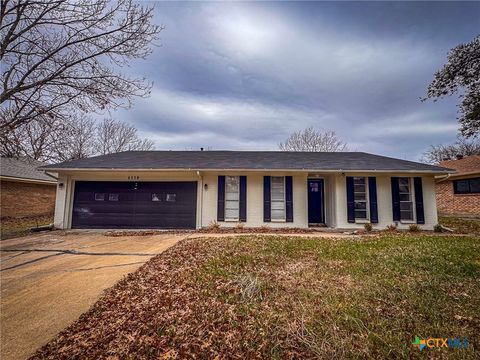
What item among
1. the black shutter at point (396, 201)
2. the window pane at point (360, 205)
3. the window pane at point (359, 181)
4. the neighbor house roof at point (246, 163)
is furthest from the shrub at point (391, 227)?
the neighbor house roof at point (246, 163)

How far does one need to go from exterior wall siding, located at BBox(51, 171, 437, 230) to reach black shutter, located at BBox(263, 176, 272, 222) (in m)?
0.14

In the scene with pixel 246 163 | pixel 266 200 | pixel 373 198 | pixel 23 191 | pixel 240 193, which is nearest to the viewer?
pixel 373 198

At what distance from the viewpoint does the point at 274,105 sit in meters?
16.4

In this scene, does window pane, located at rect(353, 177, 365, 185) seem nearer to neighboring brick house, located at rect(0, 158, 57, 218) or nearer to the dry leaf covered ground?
the dry leaf covered ground

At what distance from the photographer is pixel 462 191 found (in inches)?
575

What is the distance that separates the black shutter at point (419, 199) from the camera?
9461 mm

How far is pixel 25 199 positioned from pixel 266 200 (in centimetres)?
1559

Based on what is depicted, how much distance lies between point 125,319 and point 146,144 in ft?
88.9

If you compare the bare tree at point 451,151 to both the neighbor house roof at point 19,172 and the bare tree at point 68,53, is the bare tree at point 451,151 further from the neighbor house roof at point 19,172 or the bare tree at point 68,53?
the neighbor house roof at point 19,172

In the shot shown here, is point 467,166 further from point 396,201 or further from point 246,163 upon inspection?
point 246,163

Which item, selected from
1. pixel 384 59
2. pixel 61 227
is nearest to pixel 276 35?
pixel 384 59

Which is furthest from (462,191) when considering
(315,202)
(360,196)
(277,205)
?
(277,205)

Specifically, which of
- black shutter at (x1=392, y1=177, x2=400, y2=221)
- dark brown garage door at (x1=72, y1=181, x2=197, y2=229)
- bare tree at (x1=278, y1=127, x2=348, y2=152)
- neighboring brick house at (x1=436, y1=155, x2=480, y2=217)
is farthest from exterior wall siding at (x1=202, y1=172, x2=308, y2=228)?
bare tree at (x1=278, y1=127, x2=348, y2=152)

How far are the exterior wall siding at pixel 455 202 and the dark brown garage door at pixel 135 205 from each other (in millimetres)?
16734
